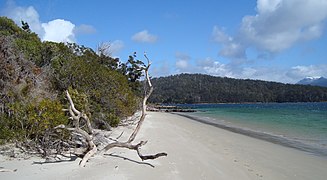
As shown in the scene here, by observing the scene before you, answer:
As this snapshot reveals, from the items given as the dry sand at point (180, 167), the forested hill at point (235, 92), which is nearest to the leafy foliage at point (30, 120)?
the dry sand at point (180, 167)

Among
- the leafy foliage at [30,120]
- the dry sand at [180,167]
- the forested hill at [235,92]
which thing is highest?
the forested hill at [235,92]

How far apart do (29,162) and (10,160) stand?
0.57 metres

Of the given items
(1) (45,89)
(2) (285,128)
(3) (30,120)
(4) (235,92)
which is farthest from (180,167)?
(4) (235,92)

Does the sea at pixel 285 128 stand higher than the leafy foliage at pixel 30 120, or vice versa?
the leafy foliage at pixel 30 120

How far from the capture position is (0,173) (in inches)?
227

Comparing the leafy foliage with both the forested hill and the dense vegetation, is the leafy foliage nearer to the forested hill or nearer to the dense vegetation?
the dense vegetation

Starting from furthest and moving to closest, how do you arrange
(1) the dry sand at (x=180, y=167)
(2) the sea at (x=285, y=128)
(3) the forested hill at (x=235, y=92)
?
(3) the forested hill at (x=235, y=92) < (2) the sea at (x=285, y=128) < (1) the dry sand at (x=180, y=167)

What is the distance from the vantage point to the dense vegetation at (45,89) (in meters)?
8.11

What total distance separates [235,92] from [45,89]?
5674 inches

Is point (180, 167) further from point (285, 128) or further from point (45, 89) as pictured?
point (285, 128)

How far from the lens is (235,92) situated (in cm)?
14838

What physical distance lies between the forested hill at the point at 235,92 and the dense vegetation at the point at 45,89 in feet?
386

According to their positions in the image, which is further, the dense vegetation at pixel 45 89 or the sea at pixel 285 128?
the sea at pixel 285 128

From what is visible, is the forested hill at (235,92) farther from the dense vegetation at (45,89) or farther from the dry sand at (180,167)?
the dry sand at (180,167)
